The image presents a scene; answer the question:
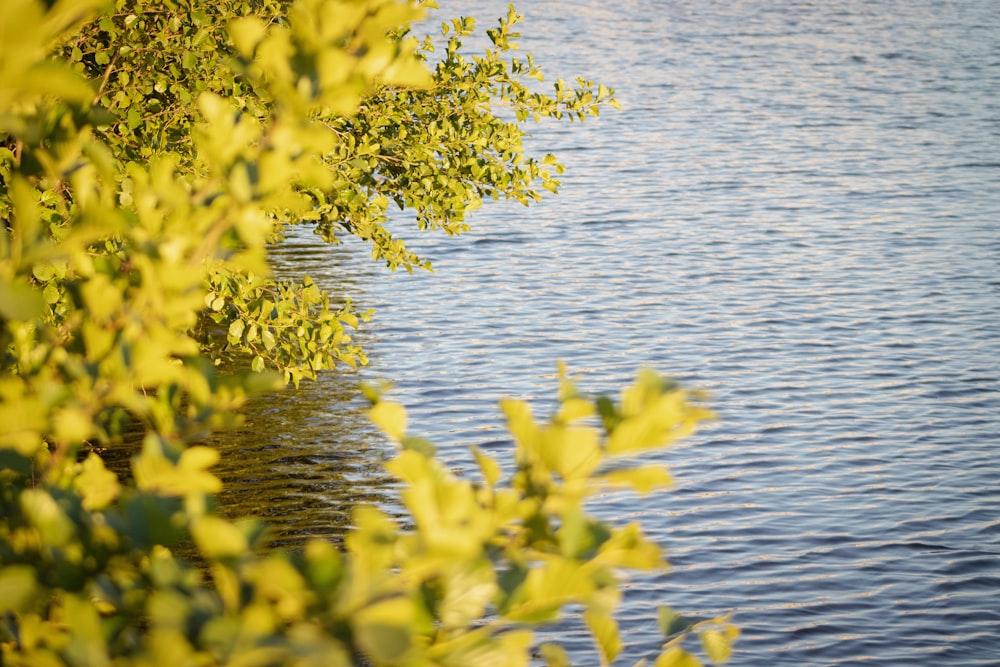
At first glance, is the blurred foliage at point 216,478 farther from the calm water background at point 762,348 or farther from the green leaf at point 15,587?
the calm water background at point 762,348

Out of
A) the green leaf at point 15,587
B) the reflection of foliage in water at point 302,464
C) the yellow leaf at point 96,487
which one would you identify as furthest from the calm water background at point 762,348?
the green leaf at point 15,587

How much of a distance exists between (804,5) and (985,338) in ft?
117

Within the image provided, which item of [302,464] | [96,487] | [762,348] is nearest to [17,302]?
[96,487]

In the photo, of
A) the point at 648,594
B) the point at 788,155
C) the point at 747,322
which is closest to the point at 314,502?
the point at 648,594

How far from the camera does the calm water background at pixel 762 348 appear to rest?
10.8 m

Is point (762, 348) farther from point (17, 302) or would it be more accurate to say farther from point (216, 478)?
point (17, 302)

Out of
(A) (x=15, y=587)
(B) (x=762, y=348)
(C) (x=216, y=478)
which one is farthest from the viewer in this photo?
(B) (x=762, y=348)

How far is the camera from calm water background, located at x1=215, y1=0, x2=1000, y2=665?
10.8 meters

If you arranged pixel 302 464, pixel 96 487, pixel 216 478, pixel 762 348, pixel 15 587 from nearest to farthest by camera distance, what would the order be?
1. pixel 15 587
2. pixel 216 478
3. pixel 96 487
4. pixel 302 464
5. pixel 762 348

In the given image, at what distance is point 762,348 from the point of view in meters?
16.2

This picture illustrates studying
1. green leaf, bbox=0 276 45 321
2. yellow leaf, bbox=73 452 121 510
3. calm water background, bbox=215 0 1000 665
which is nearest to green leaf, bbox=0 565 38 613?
green leaf, bbox=0 276 45 321

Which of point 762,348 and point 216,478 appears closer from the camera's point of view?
point 216,478

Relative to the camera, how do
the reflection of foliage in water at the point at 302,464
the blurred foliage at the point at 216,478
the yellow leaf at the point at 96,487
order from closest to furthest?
the blurred foliage at the point at 216,478
the yellow leaf at the point at 96,487
the reflection of foliage in water at the point at 302,464

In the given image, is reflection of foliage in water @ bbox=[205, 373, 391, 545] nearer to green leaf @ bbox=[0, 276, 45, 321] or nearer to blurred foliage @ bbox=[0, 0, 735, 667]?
blurred foliage @ bbox=[0, 0, 735, 667]
